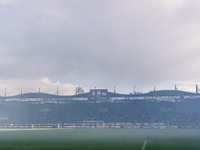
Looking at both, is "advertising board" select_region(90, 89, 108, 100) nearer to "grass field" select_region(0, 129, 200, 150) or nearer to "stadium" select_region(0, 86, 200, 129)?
"stadium" select_region(0, 86, 200, 129)

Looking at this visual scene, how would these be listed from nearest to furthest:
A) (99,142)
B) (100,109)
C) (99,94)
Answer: (99,142) < (99,94) < (100,109)

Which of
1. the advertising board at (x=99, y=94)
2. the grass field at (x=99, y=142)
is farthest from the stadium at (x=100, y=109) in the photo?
the grass field at (x=99, y=142)

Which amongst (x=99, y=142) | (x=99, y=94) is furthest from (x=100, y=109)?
(x=99, y=142)

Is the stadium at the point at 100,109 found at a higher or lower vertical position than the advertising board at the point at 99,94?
lower

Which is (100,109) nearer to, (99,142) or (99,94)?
(99,94)

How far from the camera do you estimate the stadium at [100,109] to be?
89250 mm

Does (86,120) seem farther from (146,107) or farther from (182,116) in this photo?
(182,116)

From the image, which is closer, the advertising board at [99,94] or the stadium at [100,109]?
the stadium at [100,109]

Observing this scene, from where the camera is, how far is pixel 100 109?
4094 inches

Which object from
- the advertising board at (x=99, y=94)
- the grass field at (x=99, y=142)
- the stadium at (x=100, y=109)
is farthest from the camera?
the advertising board at (x=99, y=94)

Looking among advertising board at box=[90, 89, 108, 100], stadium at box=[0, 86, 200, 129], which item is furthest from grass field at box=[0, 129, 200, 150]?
advertising board at box=[90, 89, 108, 100]

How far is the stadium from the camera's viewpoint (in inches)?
3514

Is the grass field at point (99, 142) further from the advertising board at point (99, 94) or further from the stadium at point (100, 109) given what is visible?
the advertising board at point (99, 94)

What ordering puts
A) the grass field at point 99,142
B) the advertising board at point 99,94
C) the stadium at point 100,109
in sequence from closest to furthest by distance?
1. the grass field at point 99,142
2. the stadium at point 100,109
3. the advertising board at point 99,94
